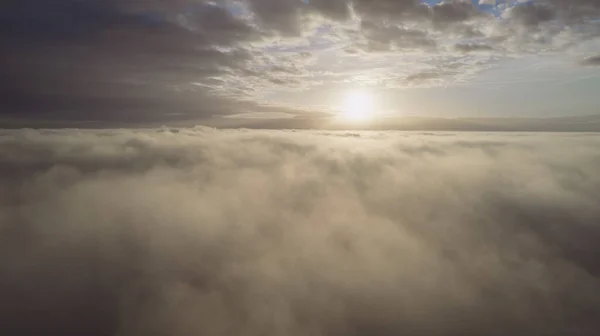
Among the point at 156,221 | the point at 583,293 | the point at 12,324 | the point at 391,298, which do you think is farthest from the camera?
the point at 156,221

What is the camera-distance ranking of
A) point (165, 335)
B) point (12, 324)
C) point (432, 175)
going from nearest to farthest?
point (165, 335) < point (12, 324) < point (432, 175)

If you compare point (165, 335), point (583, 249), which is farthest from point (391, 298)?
point (583, 249)

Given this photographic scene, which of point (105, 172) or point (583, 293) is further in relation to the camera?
point (105, 172)

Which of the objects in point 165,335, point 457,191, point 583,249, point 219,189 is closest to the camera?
point 165,335

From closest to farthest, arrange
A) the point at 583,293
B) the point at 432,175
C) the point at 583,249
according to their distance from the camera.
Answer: the point at 583,293 → the point at 583,249 → the point at 432,175

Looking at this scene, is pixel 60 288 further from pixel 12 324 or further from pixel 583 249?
pixel 583 249

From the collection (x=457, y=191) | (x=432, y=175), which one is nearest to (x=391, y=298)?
(x=457, y=191)

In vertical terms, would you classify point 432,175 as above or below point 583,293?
above

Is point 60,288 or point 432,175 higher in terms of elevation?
point 432,175

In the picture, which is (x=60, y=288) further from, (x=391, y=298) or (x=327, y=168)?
(x=327, y=168)
